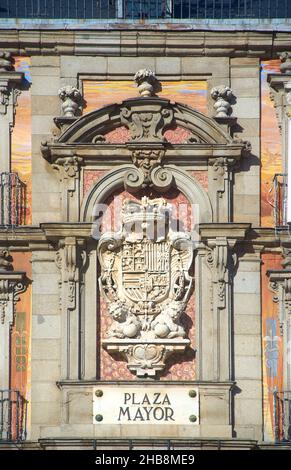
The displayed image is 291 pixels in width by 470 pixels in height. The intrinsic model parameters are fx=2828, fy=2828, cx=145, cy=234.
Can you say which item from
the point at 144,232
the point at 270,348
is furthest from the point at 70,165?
the point at 270,348

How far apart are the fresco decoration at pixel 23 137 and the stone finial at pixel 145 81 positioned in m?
1.43

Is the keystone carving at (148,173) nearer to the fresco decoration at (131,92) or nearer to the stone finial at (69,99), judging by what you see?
the fresco decoration at (131,92)

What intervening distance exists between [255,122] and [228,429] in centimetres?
406

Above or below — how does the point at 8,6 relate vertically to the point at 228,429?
above

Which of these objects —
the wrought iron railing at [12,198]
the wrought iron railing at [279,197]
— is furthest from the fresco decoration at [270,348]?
the wrought iron railing at [12,198]

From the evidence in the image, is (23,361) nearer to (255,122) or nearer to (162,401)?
(162,401)

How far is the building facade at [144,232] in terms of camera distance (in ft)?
116

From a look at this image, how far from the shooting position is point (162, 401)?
1393 inches

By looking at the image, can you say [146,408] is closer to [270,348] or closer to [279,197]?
[270,348]

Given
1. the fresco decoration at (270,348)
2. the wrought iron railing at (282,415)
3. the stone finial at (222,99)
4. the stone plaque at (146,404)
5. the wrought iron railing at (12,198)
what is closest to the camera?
the stone plaque at (146,404)

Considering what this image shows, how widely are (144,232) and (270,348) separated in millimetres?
2169

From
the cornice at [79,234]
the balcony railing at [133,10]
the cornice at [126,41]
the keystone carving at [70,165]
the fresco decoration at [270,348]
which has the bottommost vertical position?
the fresco decoration at [270,348]
